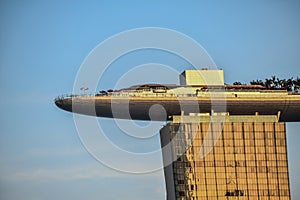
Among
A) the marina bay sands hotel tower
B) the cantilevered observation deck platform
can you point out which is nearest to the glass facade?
the marina bay sands hotel tower

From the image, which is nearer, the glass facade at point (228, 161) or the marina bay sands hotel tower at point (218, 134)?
A: the marina bay sands hotel tower at point (218, 134)

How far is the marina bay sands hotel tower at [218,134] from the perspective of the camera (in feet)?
585

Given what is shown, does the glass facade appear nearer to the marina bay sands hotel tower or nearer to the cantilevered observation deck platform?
the marina bay sands hotel tower

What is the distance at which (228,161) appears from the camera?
182 m

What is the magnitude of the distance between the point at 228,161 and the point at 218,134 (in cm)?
566

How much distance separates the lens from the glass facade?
7052 inches

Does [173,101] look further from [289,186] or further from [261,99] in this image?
[289,186]

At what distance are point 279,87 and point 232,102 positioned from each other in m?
13.4

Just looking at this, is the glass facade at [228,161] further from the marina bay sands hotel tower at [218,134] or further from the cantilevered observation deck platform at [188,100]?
Result: the cantilevered observation deck platform at [188,100]

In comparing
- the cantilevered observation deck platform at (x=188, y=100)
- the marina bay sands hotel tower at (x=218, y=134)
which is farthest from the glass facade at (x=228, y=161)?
the cantilevered observation deck platform at (x=188, y=100)

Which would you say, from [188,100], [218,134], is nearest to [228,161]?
[218,134]

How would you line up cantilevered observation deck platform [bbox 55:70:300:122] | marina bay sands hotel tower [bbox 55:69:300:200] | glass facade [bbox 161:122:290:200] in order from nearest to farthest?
cantilevered observation deck platform [bbox 55:70:300:122]
marina bay sands hotel tower [bbox 55:69:300:200]
glass facade [bbox 161:122:290:200]

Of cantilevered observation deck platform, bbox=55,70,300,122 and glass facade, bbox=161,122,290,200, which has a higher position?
cantilevered observation deck platform, bbox=55,70,300,122

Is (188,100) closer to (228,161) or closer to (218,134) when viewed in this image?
(218,134)
